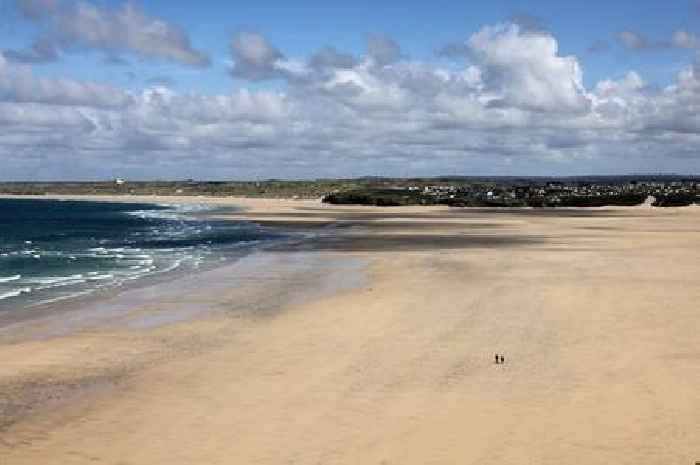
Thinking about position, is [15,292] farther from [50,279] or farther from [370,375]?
[370,375]

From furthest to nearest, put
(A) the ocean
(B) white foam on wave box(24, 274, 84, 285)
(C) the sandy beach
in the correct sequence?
(B) white foam on wave box(24, 274, 84, 285), (A) the ocean, (C) the sandy beach

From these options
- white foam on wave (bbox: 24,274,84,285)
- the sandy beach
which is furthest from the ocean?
the sandy beach

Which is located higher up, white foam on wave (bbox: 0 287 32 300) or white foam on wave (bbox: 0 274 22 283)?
white foam on wave (bbox: 0 287 32 300)

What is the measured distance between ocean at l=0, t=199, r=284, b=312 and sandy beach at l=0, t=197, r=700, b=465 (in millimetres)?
4007

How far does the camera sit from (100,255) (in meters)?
48.4

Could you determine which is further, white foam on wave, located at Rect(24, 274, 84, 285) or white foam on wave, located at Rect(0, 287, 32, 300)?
white foam on wave, located at Rect(24, 274, 84, 285)

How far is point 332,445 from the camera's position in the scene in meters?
12.7

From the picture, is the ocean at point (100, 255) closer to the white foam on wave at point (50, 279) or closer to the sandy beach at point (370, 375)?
the white foam on wave at point (50, 279)

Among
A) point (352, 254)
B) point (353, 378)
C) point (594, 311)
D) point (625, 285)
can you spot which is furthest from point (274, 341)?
point (352, 254)

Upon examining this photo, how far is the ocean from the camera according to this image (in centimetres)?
3275

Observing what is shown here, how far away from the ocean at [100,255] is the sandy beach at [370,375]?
158 inches

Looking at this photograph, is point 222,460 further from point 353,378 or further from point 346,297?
point 346,297

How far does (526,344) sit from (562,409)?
5.69m

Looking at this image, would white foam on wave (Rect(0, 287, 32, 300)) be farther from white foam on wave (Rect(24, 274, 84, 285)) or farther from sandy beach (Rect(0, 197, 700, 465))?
sandy beach (Rect(0, 197, 700, 465))
